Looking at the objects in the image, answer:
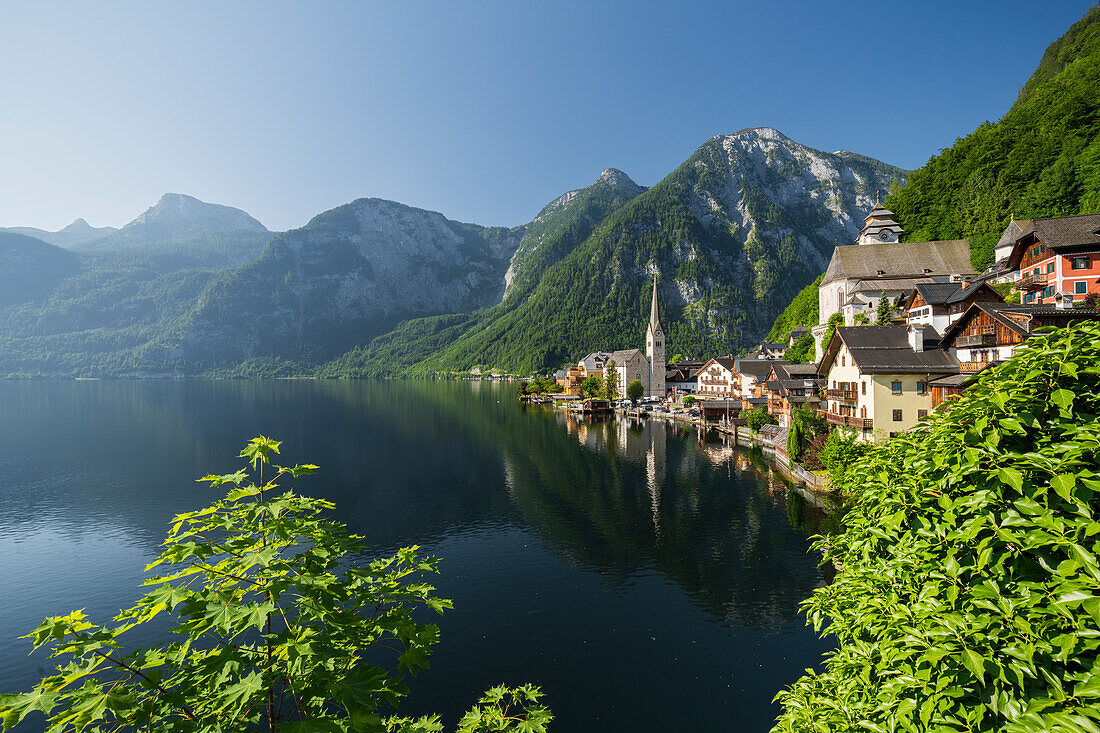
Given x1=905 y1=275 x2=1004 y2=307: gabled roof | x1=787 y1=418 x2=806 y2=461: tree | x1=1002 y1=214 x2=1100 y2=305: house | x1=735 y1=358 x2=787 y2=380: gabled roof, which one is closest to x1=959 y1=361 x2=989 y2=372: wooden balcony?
x1=905 y1=275 x2=1004 y2=307: gabled roof

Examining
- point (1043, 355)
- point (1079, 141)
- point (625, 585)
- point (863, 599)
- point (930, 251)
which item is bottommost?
point (625, 585)

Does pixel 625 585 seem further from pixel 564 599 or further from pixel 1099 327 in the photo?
pixel 1099 327

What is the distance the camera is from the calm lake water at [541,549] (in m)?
22.1

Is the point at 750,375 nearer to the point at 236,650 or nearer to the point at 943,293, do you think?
the point at 943,293

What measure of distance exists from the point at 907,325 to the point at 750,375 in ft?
192

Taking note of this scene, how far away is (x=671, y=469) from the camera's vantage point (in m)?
63.6

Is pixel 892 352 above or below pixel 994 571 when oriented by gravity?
above

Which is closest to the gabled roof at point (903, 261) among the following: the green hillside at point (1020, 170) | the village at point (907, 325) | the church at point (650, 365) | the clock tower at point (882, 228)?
the village at point (907, 325)

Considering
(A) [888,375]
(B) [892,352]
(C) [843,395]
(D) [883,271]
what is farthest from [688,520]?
(D) [883,271]

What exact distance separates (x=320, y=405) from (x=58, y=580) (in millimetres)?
127682

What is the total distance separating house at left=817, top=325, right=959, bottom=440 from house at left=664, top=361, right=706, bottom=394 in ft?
331

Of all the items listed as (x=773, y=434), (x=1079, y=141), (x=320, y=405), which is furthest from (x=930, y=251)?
(x=320, y=405)

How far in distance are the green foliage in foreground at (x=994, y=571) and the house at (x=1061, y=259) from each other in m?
64.5

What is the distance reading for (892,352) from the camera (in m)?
48.3
